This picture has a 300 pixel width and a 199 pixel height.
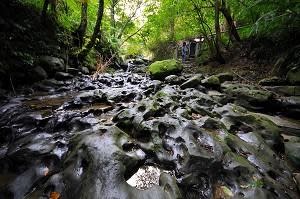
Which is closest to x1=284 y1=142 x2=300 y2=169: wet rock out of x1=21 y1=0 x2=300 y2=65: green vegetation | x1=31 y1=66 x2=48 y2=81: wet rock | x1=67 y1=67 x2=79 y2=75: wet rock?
x1=21 y1=0 x2=300 y2=65: green vegetation

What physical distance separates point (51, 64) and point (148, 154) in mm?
5886

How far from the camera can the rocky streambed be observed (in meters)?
2.45

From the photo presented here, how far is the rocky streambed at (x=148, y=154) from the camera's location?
2.45m

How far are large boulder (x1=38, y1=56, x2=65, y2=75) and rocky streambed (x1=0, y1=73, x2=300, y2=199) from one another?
285 centimetres

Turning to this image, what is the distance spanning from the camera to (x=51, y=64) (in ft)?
25.3

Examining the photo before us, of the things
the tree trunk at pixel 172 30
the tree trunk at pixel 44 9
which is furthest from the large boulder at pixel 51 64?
the tree trunk at pixel 172 30

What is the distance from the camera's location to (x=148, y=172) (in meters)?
2.83

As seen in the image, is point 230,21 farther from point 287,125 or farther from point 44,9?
point 44,9

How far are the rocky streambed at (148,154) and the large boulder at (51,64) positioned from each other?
2851 mm

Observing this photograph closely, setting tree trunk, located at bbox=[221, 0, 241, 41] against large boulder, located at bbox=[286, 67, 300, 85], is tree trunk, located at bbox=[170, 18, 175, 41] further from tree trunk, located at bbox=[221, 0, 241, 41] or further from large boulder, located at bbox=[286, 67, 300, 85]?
large boulder, located at bbox=[286, 67, 300, 85]

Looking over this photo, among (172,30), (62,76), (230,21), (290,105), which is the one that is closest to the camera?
(290,105)

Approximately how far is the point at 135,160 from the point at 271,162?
1.77m

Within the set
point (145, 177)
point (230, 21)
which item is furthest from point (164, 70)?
point (145, 177)

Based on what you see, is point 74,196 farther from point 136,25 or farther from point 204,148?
point 136,25
